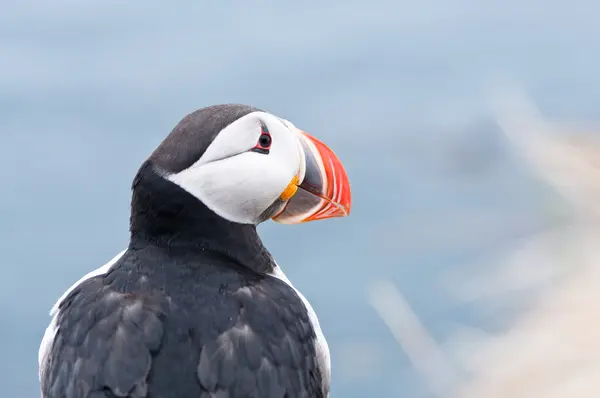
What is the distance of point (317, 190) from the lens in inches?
76.9

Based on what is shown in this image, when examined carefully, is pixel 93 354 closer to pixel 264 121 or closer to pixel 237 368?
pixel 237 368

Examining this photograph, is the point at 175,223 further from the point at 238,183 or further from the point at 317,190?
the point at 317,190

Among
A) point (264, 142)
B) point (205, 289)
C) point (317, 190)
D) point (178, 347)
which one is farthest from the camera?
point (317, 190)

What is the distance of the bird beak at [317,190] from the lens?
6.29 ft

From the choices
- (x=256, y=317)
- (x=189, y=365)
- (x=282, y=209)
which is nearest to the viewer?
(x=189, y=365)

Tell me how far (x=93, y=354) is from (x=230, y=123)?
17.8 inches

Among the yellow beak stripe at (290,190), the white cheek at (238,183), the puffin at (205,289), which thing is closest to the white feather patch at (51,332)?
the puffin at (205,289)

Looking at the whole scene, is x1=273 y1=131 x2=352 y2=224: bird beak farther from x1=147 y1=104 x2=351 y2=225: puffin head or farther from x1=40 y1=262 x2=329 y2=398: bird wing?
x1=40 y1=262 x2=329 y2=398: bird wing

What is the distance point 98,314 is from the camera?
1677mm

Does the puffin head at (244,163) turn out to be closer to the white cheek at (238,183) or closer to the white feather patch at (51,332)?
the white cheek at (238,183)

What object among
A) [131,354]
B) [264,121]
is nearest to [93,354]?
[131,354]

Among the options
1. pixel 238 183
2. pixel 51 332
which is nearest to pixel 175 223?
pixel 238 183

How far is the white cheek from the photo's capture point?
177 centimetres

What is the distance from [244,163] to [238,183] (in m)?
0.04
